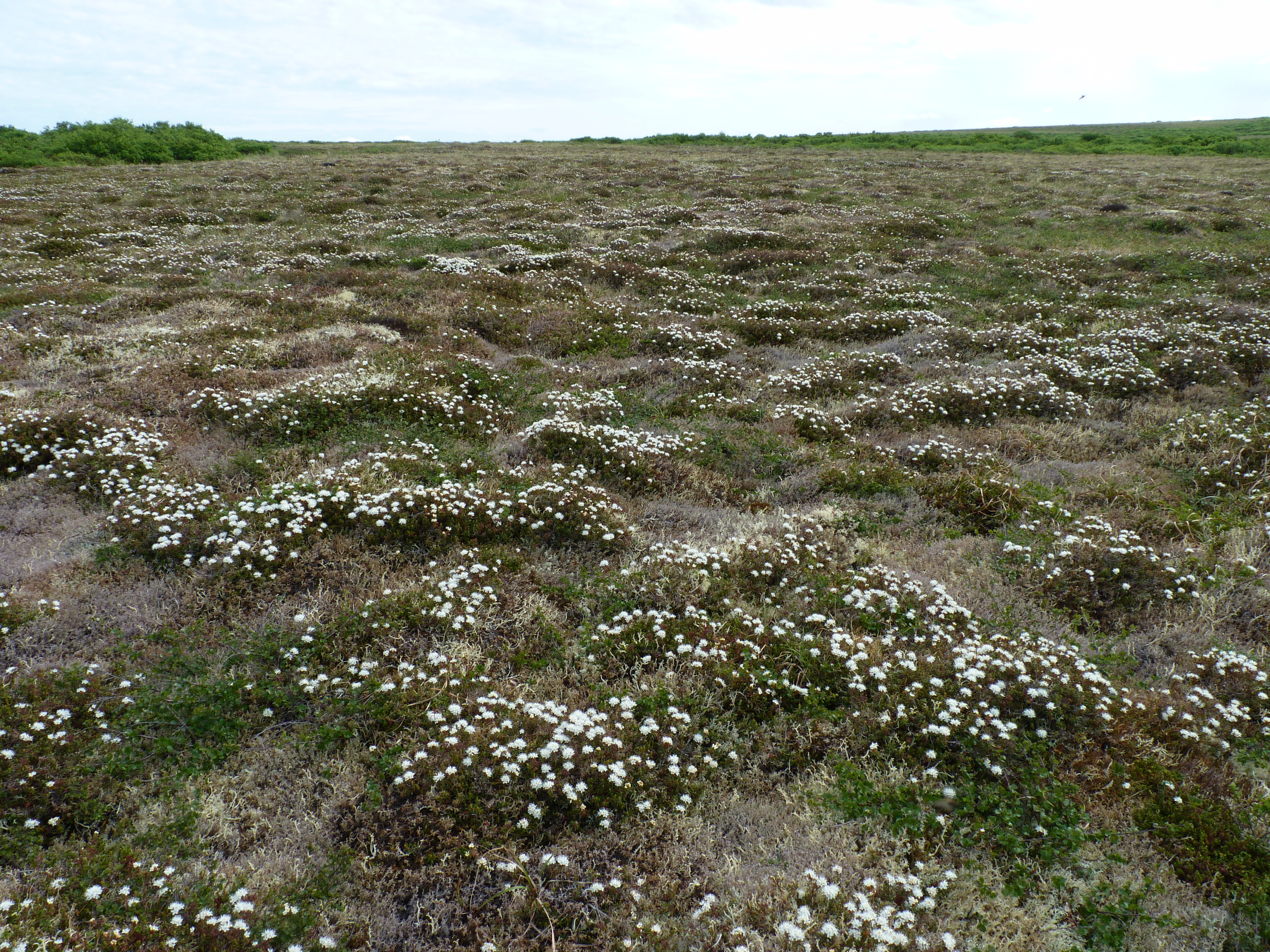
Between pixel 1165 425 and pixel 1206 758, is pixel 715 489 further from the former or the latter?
pixel 1165 425


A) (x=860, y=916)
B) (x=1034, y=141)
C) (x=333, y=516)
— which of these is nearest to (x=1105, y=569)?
(x=860, y=916)

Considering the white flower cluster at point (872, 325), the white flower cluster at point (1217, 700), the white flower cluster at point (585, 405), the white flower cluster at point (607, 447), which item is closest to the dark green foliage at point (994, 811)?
the white flower cluster at point (1217, 700)

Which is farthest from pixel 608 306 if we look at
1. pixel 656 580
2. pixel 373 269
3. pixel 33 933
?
pixel 33 933

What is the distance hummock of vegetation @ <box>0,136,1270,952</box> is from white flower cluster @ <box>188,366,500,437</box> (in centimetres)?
9

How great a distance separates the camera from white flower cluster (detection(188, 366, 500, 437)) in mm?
10695

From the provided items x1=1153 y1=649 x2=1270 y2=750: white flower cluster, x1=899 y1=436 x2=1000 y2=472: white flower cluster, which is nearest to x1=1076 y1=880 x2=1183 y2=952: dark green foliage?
x1=1153 y1=649 x2=1270 y2=750: white flower cluster

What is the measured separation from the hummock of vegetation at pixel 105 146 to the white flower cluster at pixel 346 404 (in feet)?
169

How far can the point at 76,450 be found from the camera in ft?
30.3

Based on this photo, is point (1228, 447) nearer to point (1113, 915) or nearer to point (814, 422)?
point (814, 422)

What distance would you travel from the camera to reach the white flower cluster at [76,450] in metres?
8.88

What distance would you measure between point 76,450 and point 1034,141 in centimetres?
8286

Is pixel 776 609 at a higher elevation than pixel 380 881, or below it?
higher

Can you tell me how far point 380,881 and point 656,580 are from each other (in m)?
3.90

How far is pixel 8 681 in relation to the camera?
5668mm
